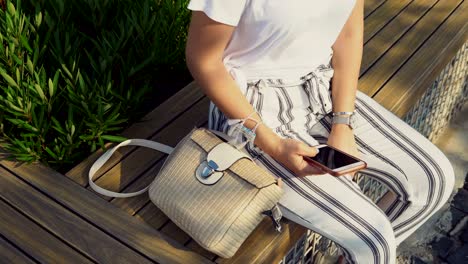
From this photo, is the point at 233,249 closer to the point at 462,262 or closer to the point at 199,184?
the point at 199,184

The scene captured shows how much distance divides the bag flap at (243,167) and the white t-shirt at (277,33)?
9.3 inches

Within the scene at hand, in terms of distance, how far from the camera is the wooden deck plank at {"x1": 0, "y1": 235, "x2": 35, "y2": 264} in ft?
7.06

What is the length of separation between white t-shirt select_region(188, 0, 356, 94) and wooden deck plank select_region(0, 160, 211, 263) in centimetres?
67

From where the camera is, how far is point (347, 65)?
242 cm

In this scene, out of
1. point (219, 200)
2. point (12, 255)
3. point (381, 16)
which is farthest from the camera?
point (381, 16)

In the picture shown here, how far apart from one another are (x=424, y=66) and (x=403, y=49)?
19cm

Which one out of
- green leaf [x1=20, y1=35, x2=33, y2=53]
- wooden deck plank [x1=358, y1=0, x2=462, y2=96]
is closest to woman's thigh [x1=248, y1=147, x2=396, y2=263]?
wooden deck plank [x1=358, y1=0, x2=462, y2=96]

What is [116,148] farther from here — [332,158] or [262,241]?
[332,158]

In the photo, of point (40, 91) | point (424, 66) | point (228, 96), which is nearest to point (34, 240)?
point (40, 91)

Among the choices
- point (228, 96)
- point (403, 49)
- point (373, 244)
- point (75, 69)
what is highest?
point (228, 96)

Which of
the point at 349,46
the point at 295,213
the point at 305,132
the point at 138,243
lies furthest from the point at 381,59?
the point at 138,243

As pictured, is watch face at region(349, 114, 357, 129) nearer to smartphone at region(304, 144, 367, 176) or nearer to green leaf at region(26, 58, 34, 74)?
smartphone at region(304, 144, 367, 176)

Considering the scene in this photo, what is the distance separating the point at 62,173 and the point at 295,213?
1139 millimetres

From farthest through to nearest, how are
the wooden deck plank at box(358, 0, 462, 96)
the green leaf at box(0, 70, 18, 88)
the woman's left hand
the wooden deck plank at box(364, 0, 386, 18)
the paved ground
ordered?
the wooden deck plank at box(364, 0, 386, 18), the paved ground, the wooden deck plank at box(358, 0, 462, 96), the green leaf at box(0, 70, 18, 88), the woman's left hand
